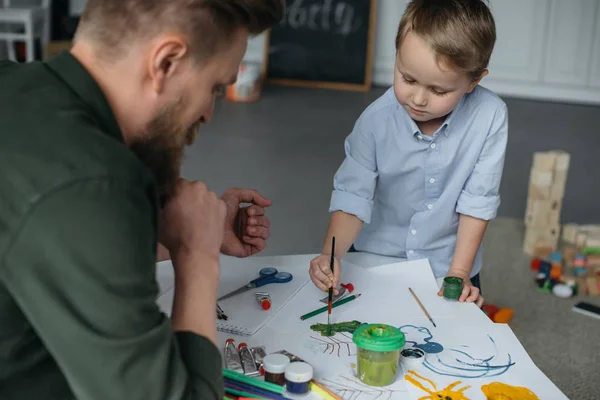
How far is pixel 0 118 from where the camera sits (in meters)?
0.72

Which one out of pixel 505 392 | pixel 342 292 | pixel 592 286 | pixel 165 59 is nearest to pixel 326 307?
pixel 342 292

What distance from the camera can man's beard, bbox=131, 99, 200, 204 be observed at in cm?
82

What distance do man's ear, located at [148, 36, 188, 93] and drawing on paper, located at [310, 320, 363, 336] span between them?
484 mm

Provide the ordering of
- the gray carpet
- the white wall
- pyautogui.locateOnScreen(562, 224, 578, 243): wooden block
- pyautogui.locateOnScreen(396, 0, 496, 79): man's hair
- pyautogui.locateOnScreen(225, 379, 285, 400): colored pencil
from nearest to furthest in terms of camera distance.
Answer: pyautogui.locateOnScreen(225, 379, 285, 400): colored pencil < pyautogui.locateOnScreen(396, 0, 496, 79): man's hair < the gray carpet < pyautogui.locateOnScreen(562, 224, 578, 243): wooden block < the white wall

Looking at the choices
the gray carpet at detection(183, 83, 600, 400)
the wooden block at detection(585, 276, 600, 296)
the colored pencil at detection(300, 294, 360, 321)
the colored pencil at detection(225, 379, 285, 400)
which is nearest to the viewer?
the colored pencil at detection(225, 379, 285, 400)

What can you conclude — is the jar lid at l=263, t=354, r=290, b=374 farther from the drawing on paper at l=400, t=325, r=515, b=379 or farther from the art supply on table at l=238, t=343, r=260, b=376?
the drawing on paper at l=400, t=325, r=515, b=379

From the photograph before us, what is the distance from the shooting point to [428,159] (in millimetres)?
1526

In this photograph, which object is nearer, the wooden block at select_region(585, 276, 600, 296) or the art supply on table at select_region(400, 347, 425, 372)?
the art supply on table at select_region(400, 347, 425, 372)

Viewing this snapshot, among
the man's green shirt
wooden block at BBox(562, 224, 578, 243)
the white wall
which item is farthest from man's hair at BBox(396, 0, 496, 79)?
the white wall

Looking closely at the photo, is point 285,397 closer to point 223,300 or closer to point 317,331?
point 317,331

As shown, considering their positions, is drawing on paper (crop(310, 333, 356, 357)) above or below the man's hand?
below

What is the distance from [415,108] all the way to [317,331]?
501mm

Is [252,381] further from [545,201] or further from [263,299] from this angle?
[545,201]

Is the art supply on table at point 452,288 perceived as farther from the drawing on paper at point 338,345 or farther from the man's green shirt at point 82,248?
the man's green shirt at point 82,248
